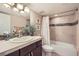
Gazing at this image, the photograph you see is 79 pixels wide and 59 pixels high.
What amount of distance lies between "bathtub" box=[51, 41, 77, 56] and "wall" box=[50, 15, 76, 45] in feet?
0.18

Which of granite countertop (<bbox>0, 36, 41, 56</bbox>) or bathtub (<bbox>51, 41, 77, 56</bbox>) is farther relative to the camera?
bathtub (<bbox>51, 41, 77, 56</bbox>)

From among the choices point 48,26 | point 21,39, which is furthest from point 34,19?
point 21,39

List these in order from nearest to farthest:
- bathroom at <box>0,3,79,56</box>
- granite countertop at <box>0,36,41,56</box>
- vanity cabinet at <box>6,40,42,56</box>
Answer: granite countertop at <box>0,36,41,56</box>
vanity cabinet at <box>6,40,42,56</box>
bathroom at <box>0,3,79,56</box>

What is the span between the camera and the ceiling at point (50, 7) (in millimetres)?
1462

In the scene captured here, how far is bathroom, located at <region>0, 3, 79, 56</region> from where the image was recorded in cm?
144

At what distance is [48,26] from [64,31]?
232mm

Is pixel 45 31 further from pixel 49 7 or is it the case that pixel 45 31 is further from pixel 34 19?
pixel 49 7

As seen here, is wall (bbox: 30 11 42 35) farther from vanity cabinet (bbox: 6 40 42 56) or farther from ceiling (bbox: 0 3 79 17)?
vanity cabinet (bbox: 6 40 42 56)

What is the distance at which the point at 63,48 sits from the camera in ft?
4.95

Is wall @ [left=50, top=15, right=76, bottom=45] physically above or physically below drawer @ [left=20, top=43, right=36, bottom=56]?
above

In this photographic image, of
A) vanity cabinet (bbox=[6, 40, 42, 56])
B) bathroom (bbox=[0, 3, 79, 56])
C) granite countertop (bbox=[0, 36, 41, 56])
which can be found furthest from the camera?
bathroom (bbox=[0, 3, 79, 56])

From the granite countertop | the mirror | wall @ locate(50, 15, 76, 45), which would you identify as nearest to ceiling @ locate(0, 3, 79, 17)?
wall @ locate(50, 15, 76, 45)

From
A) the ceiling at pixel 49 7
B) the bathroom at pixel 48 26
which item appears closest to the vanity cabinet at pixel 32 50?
the bathroom at pixel 48 26

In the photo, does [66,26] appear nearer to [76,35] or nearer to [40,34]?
[76,35]
